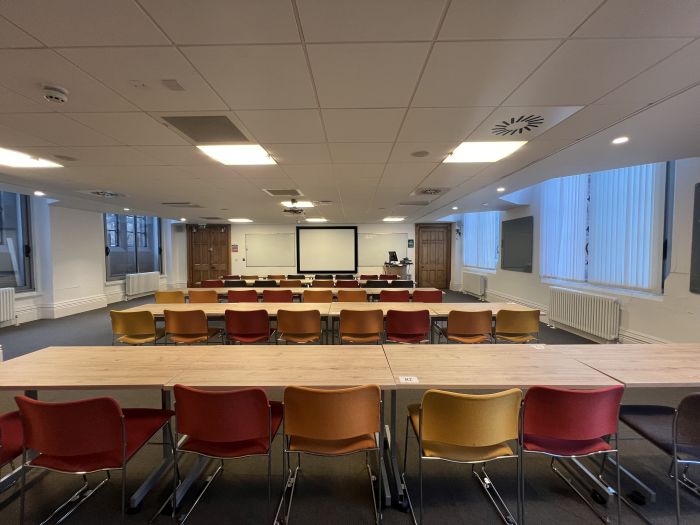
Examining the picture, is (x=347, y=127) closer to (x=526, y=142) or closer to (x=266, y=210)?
(x=526, y=142)

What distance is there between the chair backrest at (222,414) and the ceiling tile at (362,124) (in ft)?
6.82

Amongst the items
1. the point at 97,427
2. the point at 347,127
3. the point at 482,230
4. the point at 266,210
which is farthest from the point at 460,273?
the point at 97,427

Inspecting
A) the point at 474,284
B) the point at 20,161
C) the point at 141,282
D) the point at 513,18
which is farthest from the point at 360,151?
the point at 141,282

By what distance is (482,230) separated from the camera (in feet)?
33.1

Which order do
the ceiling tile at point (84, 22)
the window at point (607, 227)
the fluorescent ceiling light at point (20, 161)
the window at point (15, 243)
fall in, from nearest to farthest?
the ceiling tile at point (84, 22)
the fluorescent ceiling light at point (20, 161)
the window at point (607, 227)
the window at point (15, 243)

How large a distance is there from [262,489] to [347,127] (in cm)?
284

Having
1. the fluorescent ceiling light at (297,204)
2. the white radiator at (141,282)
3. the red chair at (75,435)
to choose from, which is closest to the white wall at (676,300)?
the red chair at (75,435)

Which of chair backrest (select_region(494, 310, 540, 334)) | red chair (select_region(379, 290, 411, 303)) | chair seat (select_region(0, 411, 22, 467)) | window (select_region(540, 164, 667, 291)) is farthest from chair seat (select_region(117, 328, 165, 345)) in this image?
window (select_region(540, 164, 667, 291))

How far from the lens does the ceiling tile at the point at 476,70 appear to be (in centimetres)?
166

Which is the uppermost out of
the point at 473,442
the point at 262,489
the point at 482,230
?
the point at 482,230

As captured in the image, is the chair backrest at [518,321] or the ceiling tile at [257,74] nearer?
the ceiling tile at [257,74]

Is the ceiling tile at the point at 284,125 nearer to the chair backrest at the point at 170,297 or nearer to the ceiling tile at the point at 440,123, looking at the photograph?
the ceiling tile at the point at 440,123

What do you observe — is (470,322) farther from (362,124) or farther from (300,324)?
(362,124)

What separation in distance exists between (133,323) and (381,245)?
30.2ft
